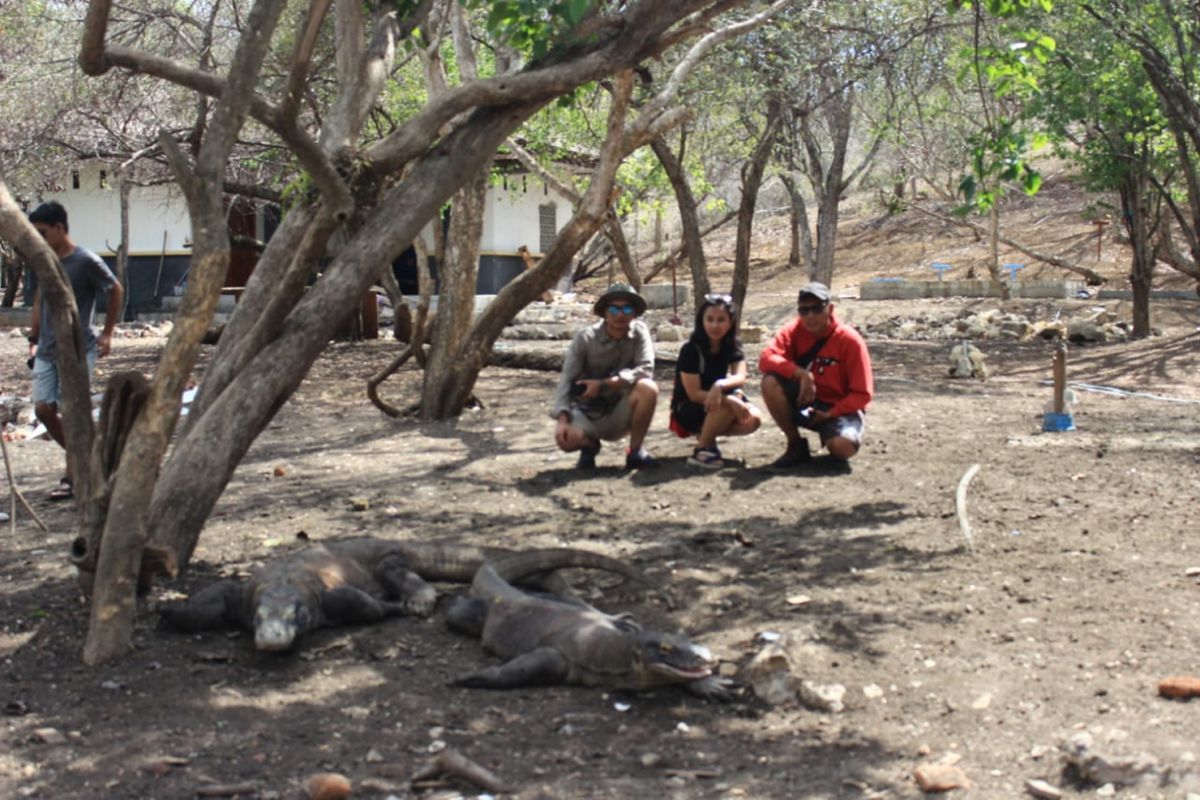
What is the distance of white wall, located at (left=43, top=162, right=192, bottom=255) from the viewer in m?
27.4

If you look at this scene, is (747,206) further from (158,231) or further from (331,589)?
(158,231)

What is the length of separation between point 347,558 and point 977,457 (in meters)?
4.16

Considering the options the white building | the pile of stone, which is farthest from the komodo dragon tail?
the white building

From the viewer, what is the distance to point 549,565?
5.41 meters

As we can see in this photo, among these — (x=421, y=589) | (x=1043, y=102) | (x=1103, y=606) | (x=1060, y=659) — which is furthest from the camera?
(x=1043, y=102)

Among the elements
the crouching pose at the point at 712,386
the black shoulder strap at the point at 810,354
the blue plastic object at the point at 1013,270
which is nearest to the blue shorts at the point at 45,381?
the crouching pose at the point at 712,386

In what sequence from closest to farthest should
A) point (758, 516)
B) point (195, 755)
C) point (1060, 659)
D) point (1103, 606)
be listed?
1. point (195, 755)
2. point (1060, 659)
3. point (1103, 606)
4. point (758, 516)

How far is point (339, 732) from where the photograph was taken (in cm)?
399

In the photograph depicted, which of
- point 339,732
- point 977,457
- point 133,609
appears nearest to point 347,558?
point 133,609

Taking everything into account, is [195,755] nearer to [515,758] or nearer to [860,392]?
[515,758]

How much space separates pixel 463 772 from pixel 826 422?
14.9 feet

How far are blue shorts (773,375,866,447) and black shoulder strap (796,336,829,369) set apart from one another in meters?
0.17

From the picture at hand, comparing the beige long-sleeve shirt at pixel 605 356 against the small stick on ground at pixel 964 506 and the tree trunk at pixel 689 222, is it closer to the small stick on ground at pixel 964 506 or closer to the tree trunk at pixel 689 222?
the small stick on ground at pixel 964 506

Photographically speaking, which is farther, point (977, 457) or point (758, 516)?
point (977, 457)
